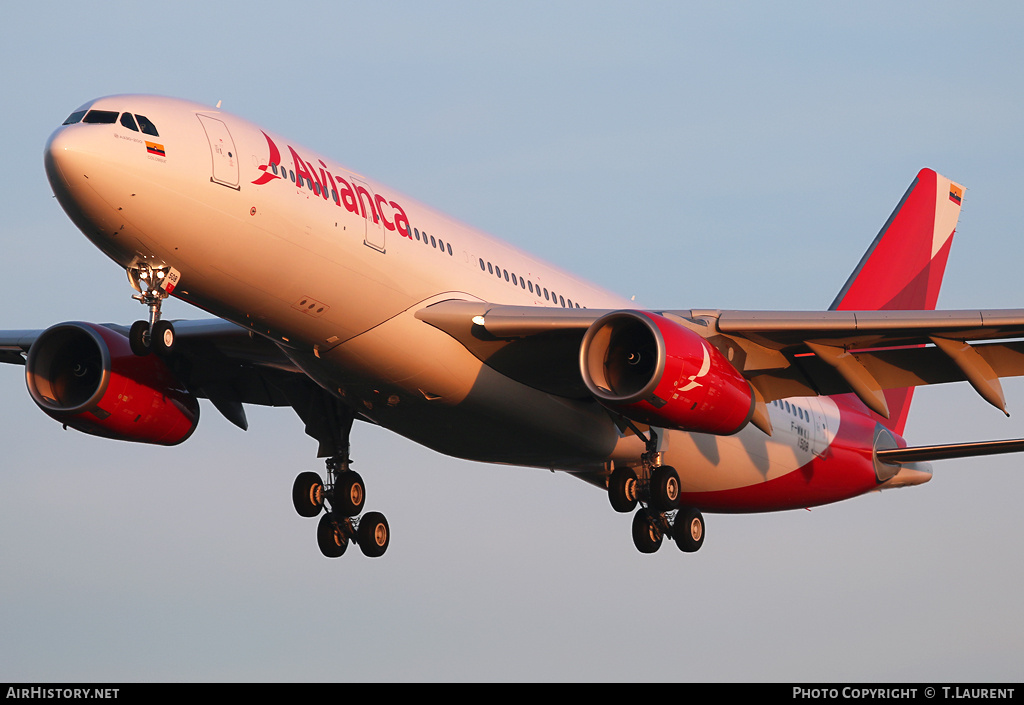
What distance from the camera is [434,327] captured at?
23203 mm

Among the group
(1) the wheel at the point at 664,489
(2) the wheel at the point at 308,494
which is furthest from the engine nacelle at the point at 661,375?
(2) the wheel at the point at 308,494


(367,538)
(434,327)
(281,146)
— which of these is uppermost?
(281,146)

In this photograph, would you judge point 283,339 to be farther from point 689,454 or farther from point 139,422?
point 689,454

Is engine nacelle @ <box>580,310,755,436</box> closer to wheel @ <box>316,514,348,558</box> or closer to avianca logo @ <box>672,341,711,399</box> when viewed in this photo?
avianca logo @ <box>672,341,711,399</box>

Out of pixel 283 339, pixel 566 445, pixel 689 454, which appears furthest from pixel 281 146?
pixel 689 454

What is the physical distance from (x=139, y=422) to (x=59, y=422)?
62.1 inches

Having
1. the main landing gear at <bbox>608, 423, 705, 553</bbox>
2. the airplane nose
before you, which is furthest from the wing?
the airplane nose

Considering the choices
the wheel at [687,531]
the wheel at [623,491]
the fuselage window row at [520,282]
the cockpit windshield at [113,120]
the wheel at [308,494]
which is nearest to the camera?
the cockpit windshield at [113,120]

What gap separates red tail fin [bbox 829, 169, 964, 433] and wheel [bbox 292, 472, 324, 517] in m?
15.9

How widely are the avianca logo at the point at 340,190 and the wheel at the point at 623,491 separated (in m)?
7.41

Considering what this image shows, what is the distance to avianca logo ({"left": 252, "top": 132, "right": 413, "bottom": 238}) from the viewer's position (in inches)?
839

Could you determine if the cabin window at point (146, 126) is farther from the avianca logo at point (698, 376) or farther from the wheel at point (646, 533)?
the wheel at point (646, 533)

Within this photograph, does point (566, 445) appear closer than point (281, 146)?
No

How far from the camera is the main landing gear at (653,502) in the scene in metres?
27.1
